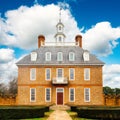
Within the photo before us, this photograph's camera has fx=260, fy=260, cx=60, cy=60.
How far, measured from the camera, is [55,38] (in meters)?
42.5

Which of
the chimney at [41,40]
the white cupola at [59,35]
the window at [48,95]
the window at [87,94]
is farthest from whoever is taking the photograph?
the white cupola at [59,35]

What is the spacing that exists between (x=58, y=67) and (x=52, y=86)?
2804mm

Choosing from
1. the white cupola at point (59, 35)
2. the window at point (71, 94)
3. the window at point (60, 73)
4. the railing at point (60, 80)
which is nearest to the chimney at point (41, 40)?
the white cupola at point (59, 35)

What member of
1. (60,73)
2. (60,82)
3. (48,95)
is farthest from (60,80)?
(48,95)

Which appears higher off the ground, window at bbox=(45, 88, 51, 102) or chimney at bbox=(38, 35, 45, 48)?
chimney at bbox=(38, 35, 45, 48)

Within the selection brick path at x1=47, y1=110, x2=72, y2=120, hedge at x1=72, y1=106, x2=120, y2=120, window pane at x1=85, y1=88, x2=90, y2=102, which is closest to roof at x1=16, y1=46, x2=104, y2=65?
window pane at x1=85, y1=88, x2=90, y2=102

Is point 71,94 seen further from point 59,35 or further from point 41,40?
point 59,35

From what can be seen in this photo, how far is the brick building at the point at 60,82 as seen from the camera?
36.2m

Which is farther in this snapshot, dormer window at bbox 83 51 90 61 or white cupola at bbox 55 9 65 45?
white cupola at bbox 55 9 65 45

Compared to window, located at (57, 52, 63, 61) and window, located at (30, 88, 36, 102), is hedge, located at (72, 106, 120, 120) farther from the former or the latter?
window, located at (57, 52, 63, 61)

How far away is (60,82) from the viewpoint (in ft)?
117

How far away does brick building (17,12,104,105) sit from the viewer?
3622cm

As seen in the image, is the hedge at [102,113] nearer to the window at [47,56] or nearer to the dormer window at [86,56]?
the dormer window at [86,56]

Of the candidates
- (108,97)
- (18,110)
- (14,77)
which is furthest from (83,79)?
(14,77)
